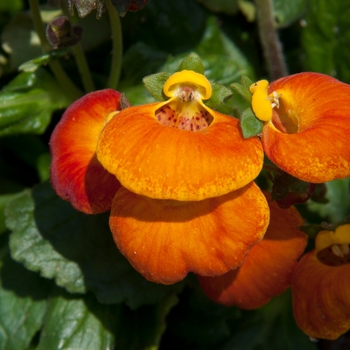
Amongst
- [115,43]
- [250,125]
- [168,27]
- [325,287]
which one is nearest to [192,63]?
[250,125]

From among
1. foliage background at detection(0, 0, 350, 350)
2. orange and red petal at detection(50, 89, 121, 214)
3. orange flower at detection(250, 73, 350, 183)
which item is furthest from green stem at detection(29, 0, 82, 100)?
orange flower at detection(250, 73, 350, 183)

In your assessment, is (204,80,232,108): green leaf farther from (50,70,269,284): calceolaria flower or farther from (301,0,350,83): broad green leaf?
(301,0,350,83): broad green leaf

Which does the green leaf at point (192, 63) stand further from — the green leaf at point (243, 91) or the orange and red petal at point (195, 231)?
the orange and red petal at point (195, 231)

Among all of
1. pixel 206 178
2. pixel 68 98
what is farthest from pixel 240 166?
pixel 68 98

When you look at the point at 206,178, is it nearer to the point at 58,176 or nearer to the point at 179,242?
the point at 179,242

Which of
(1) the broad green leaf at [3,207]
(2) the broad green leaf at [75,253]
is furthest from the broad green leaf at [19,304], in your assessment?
(2) the broad green leaf at [75,253]

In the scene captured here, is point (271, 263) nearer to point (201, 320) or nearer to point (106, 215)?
point (106, 215)
